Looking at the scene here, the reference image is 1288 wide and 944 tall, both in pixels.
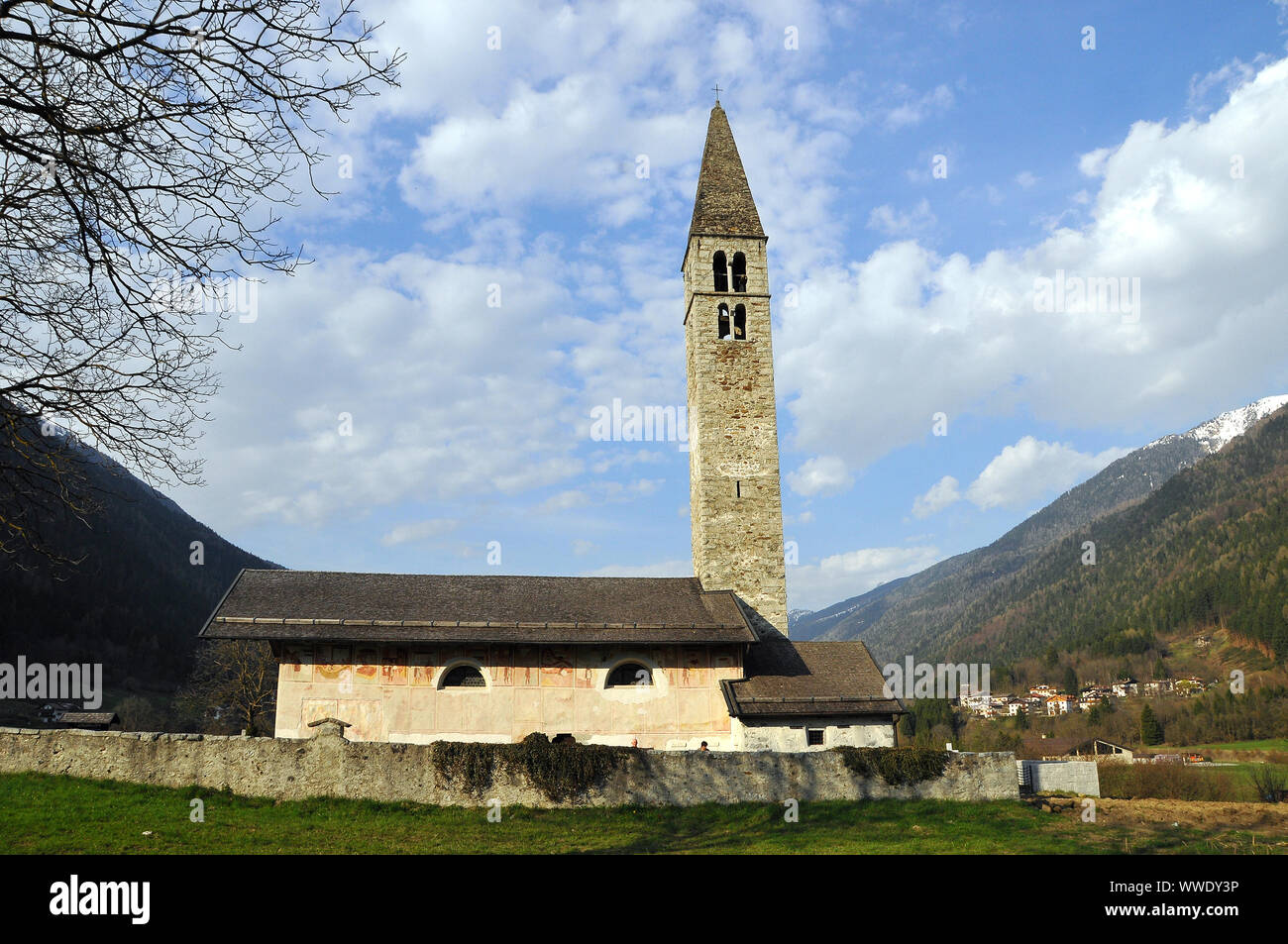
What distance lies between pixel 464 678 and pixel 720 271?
18.4 metres

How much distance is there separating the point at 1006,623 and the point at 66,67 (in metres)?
189

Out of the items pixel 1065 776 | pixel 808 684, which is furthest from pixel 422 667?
pixel 1065 776

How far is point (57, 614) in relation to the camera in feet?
265

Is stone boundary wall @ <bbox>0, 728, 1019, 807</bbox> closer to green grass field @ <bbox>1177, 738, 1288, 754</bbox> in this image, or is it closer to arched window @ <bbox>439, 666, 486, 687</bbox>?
arched window @ <bbox>439, 666, 486, 687</bbox>

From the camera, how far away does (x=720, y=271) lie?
32.8 meters

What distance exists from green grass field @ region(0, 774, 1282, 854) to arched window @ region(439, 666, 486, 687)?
619cm

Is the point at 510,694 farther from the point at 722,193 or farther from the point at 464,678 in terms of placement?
the point at 722,193

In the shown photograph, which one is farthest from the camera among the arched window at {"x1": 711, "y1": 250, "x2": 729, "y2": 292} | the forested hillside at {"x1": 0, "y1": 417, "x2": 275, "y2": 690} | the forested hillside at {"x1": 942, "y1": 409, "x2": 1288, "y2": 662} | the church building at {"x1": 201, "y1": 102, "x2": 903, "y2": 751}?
the forested hillside at {"x1": 942, "y1": 409, "x2": 1288, "y2": 662}

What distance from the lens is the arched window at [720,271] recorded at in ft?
107

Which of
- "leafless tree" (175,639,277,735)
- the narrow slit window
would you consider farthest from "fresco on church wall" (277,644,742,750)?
"leafless tree" (175,639,277,735)

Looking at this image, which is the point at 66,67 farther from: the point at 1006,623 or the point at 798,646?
the point at 1006,623

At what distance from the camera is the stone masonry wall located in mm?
29484

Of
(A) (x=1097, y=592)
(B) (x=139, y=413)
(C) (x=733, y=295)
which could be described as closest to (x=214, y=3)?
(B) (x=139, y=413)

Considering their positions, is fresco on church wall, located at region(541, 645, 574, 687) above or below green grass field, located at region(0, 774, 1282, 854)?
above
